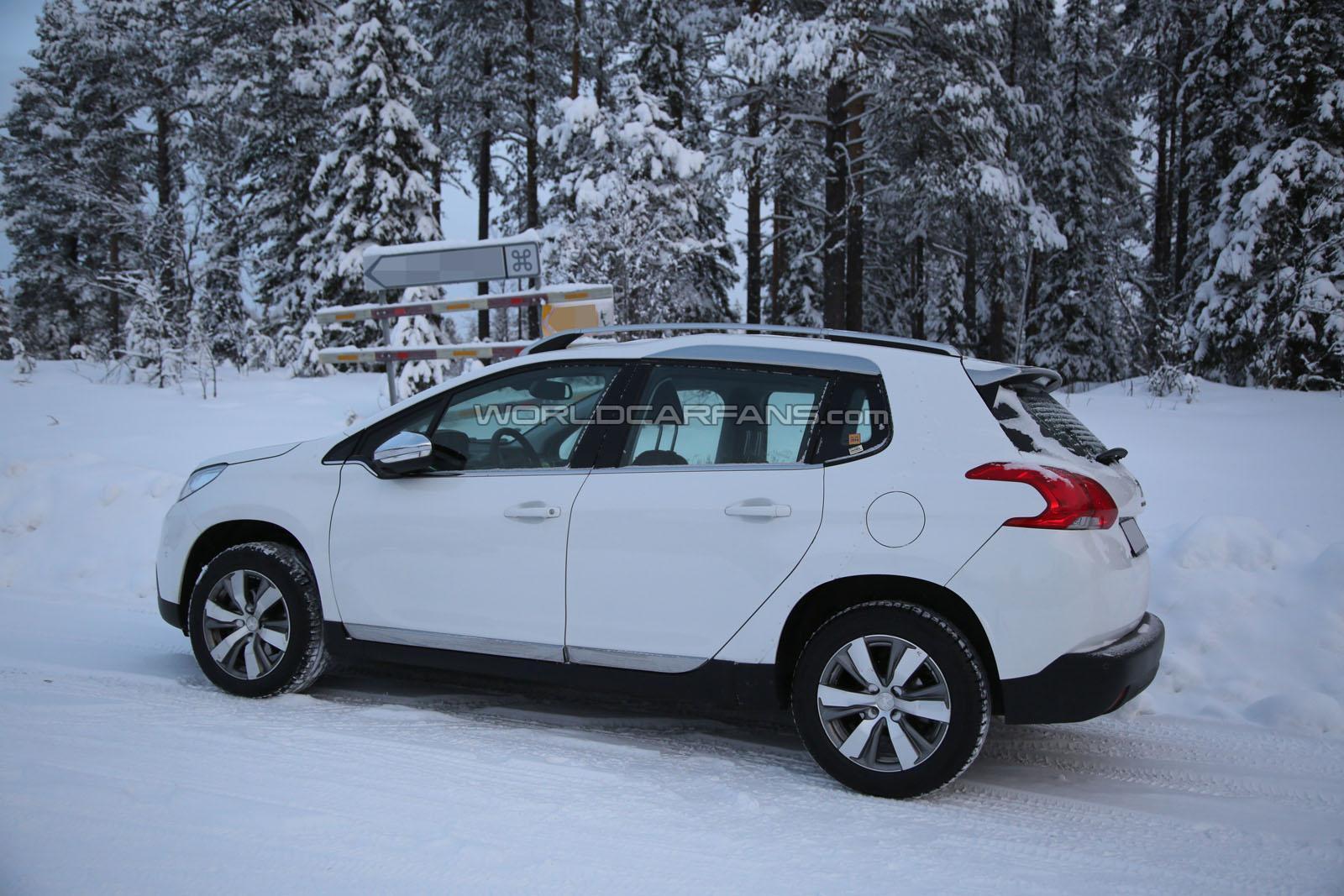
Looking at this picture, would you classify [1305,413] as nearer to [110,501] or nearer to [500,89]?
[110,501]

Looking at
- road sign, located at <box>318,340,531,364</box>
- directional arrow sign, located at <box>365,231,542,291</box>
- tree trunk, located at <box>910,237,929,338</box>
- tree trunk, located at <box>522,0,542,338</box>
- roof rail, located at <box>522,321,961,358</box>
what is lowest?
roof rail, located at <box>522,321,961,358</box>

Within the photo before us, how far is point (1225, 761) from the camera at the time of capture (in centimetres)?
400

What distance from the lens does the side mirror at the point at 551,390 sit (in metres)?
4.27

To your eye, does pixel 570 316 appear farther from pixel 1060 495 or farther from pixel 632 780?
pixel 1060 495

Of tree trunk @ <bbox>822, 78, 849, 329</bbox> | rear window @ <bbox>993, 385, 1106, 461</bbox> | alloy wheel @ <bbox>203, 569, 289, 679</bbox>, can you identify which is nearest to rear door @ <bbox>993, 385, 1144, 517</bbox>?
rear window @ <bbox>993, 385, 1106, 461</bbox>

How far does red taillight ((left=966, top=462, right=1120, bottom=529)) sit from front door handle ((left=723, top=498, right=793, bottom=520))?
712mm

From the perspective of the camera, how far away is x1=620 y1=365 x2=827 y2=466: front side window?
3807 millimetres

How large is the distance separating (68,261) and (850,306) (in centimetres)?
3274

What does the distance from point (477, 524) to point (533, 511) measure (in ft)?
0.95

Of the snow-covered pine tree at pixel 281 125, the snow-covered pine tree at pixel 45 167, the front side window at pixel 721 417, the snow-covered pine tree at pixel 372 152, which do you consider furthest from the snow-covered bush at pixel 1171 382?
the snow-covered pine tree at pixel 45 167

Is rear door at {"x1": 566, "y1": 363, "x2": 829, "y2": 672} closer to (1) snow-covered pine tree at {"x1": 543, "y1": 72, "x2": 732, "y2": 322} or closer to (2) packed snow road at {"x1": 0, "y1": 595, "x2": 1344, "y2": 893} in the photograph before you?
(2) packed snow road at {"x1": 0, "y1": 595, "x2": 1344, "y2": 893}

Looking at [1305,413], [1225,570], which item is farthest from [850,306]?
[1225,570]

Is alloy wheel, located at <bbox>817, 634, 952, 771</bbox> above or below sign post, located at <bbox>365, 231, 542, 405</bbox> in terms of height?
below

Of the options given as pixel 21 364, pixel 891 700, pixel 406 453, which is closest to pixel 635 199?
pixel 21 364
